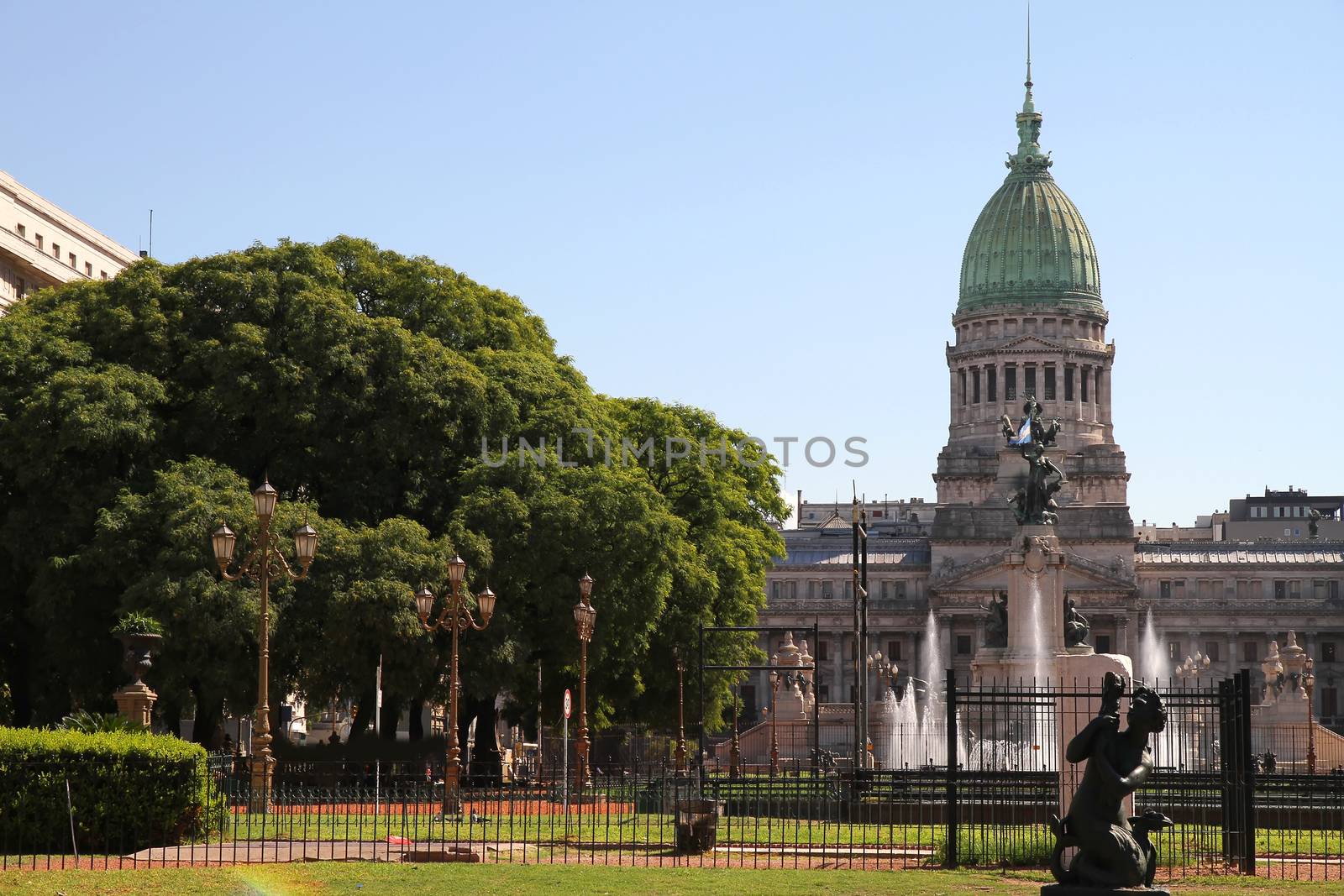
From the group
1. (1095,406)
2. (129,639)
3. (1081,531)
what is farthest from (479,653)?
(1095,406)

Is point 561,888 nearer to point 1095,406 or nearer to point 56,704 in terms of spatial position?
point 56,704

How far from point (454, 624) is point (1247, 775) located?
17.2m

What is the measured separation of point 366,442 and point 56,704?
10.5 metres

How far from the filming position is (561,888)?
23.8 meters

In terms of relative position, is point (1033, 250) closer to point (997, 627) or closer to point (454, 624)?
point (997, 627)

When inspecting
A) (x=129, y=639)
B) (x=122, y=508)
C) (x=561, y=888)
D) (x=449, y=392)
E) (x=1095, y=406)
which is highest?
(x=1095, y=406)

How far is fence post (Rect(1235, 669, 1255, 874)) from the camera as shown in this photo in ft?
90.4

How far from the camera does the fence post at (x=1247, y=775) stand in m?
27.6

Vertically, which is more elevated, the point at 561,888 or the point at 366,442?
the point at 366,442

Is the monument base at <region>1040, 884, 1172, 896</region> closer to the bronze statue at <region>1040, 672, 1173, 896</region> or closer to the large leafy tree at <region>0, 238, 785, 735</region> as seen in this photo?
the bronze statue at <region>1040, 672, 1173, 896</region>

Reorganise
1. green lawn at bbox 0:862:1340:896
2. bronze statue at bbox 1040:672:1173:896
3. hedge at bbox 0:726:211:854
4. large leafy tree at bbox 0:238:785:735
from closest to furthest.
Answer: bronze statue at bbox 1040:672:1173:896 → green lawn at bbox 0:862:1340:896 → hedge at bbox 0:726:211:854 → large leafy tree at bbox 0:238:785:735

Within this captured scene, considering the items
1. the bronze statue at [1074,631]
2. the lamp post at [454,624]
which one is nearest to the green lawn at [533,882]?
the lamp post at [454,624]

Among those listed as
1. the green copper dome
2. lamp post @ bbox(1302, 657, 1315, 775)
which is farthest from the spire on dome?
lamp post @ bbox(1302, 657, 1315, 775)

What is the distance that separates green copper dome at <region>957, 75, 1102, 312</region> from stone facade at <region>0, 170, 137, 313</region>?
291 ft
